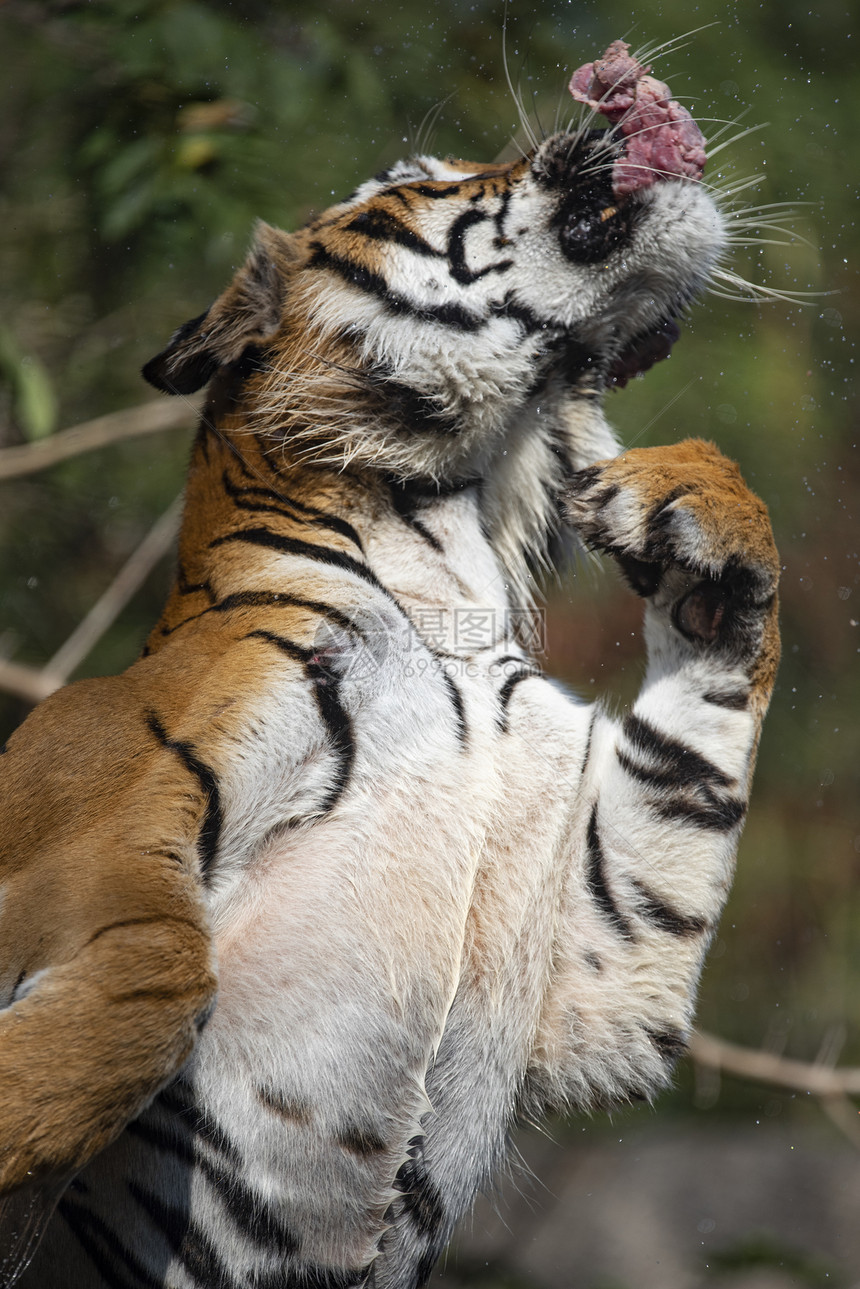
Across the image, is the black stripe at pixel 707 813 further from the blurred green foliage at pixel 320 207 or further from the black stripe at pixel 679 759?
the blurred green foliage at pixel 320 207

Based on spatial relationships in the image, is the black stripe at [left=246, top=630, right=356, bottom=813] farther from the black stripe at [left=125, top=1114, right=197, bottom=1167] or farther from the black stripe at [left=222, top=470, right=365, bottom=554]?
the black stripe at [left=125, top=1114, right=197, bottom=1167]

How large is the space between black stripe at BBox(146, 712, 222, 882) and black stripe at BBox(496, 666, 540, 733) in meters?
0.41

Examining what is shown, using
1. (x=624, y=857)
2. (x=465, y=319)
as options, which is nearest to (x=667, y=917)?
(x=624, y=857)

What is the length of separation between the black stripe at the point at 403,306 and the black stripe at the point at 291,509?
302mm

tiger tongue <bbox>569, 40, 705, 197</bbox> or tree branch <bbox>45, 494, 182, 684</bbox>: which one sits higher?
tiger tongue <bbox>569, 40, 705, 197</bbox>

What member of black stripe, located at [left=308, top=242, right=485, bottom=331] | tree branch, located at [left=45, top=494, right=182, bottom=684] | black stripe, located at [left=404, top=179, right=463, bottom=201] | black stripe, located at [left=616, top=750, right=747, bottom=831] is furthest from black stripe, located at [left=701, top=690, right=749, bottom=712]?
tree branch, located at [left=45, top=494, right=182, bottom=684]

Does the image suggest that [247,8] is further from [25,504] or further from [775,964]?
[775,964]

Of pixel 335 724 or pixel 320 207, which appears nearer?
pixel 335 724

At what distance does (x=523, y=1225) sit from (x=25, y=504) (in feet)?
Result: 9.57

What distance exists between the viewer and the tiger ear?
1471 millimetres

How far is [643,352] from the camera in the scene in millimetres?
1537

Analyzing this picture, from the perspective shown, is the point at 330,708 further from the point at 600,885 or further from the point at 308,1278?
the point at 308,1278

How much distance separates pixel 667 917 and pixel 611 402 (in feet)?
2.73

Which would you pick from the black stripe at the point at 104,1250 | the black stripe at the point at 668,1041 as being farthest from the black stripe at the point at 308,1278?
the black stripe at the point at 668,1041
